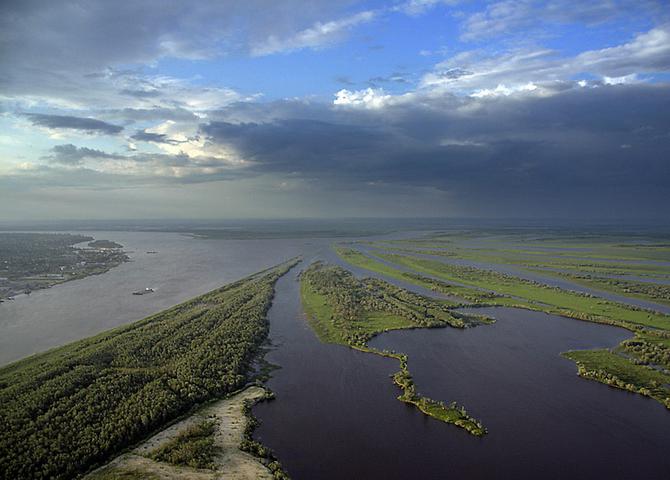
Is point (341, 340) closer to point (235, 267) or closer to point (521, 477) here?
point (521, 477)

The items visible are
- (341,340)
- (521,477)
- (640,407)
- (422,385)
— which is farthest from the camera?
(341,340)

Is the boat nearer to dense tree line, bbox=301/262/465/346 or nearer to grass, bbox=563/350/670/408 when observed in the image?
dense tree line, bbox=301/262/465/346

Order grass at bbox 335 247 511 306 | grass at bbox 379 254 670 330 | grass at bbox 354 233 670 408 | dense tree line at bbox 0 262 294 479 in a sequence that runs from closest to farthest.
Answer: dense tree line at bbox 0 262 294 479 < grass at bbox 354 233 670 408 < grass at bbox 379 254 670 330 < grass at bbox 335 247 511 306

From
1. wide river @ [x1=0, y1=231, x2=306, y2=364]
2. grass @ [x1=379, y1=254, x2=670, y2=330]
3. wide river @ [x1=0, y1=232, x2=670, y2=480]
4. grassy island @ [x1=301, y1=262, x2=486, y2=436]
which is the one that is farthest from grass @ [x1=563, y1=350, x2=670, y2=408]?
wide river @ [x1=0, y1=231, x2=306, y2=364]

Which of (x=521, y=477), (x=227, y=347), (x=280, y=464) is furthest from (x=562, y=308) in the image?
(x=280, y=464)

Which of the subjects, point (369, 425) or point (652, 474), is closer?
point (652, 474)

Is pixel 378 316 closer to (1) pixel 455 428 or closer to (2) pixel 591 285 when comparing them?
(1) pixel 455 428

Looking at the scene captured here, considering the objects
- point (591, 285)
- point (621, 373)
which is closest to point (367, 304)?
point (621, 373)
